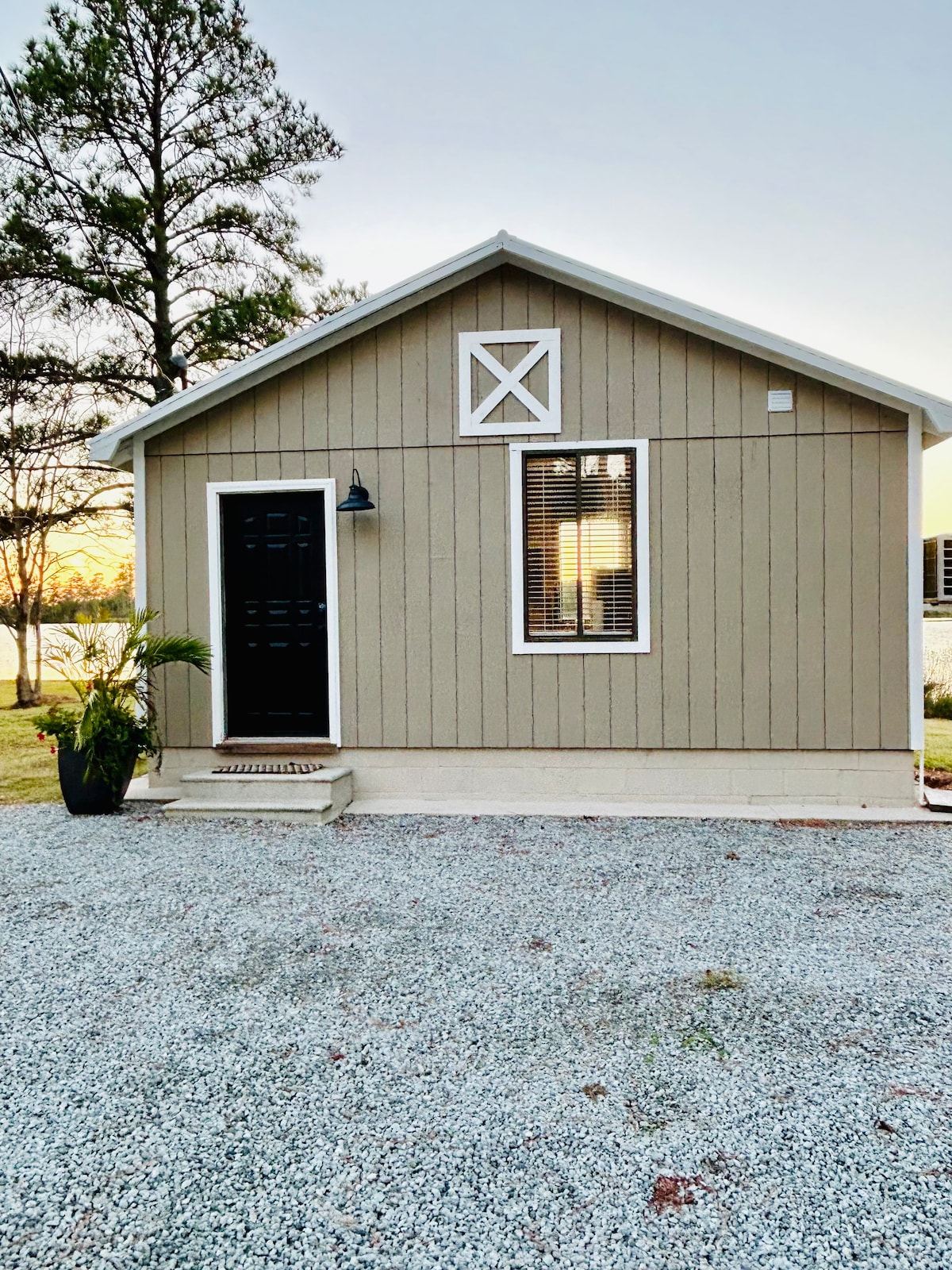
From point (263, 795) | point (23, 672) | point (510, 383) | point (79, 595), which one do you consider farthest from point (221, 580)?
point (23, 672)

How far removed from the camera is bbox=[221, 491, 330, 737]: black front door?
5977 mm

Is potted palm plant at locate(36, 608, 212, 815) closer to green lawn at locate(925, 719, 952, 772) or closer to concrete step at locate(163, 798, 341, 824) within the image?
concrete step at locate(163, 798, 341, 824)

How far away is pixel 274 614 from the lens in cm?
603

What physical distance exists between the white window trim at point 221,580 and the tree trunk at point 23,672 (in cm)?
706

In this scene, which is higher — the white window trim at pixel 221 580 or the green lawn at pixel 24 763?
the white window trim at pixel 221 580

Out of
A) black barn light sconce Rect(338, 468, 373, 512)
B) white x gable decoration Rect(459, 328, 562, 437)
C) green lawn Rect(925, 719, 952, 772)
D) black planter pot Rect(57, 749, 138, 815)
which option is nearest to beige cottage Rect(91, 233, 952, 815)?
white x gable decoration Rect(459, 328, 562, 437)

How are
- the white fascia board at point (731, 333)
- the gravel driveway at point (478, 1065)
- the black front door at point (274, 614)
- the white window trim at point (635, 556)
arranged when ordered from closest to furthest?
1. the gravel driveway at point (478, 1065)
2. the white fascia board at point (731, 333)
3. the white window trim at point (635, 556)
4. the black front door at point (274, 614)

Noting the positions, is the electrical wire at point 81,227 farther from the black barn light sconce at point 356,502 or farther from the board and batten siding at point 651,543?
the black barn light sconce at point 356,502

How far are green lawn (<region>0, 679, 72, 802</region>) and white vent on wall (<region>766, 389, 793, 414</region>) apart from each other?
5368 mm

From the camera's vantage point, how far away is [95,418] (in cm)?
958

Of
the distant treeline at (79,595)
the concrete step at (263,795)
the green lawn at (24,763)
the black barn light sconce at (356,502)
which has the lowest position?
the green lawn at (24,763)

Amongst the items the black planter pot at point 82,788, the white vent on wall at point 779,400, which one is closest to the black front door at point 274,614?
the black planter pot at point 82,788

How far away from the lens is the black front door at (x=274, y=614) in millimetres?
5977

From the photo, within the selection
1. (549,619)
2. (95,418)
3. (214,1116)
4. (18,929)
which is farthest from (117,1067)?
(95,418)
